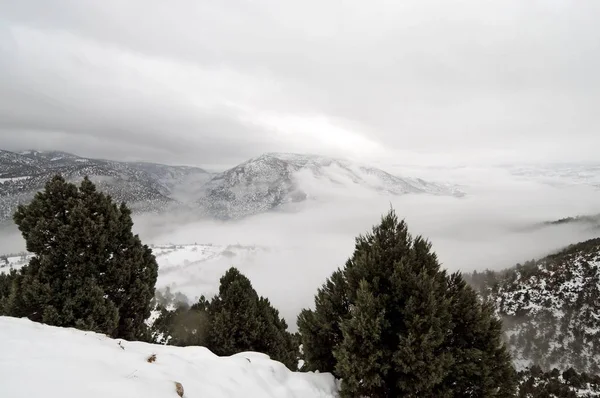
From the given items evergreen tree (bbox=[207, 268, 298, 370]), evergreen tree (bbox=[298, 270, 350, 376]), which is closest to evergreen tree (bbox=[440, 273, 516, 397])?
evergreen tree (bbox=[298, 270, 350, 376])

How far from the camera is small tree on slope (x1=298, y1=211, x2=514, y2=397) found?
431 inches

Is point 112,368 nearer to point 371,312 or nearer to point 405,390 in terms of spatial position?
point 371,312

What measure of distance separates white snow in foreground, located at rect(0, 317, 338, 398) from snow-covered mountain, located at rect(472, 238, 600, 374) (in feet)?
530

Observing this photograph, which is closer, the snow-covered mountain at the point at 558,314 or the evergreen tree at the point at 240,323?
the evergreen tree at the point at 240,323

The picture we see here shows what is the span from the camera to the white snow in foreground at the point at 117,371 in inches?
233

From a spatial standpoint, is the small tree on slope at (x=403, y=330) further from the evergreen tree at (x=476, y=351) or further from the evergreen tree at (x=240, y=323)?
the evergreen tree at (x=240, y=323)

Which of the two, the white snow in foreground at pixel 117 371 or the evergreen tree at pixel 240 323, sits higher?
the white snow in foreground at pixel 117 371

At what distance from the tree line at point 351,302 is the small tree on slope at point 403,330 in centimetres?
4

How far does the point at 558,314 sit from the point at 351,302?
177 m

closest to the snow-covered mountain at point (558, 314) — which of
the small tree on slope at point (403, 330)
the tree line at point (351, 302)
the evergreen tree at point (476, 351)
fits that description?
the evergreen tree at point (476, 351)

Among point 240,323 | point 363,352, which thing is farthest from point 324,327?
point 240,323

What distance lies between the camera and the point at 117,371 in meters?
7.21

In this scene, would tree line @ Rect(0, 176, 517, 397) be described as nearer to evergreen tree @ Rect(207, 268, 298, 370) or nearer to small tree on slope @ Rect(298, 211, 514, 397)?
small tree on slope @ Rect(298, 211, 514, 397)

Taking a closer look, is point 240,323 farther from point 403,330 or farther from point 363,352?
point 403,330
